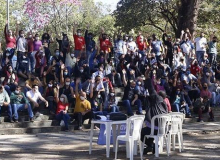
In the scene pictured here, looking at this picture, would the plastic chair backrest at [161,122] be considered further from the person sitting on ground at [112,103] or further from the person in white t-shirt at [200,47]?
the person in white t-shirt at [200,47]

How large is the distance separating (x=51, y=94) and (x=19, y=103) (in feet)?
5.14

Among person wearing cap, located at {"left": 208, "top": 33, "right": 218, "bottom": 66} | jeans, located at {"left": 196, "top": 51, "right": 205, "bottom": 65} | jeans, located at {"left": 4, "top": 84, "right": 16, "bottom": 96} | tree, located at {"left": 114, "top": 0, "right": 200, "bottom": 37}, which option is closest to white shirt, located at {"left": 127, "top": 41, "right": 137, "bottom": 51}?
jeans, located at {"left": 196, "top": 51, "right": 205, "bottom": 65}

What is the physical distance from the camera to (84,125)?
53.8 feet

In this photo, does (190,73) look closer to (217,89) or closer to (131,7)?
(217,89)

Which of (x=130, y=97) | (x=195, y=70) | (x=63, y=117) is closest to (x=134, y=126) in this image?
(x=63, y=117)

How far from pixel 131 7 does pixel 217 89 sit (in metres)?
12.7

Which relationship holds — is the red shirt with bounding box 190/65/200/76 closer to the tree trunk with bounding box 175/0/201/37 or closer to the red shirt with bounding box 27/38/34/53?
the tree trunk with bounding box 175/0/201/37

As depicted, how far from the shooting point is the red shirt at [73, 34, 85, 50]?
67.2ft

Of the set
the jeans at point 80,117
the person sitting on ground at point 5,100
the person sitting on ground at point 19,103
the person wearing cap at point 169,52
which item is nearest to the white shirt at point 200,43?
the person wearing cap at point 169,52

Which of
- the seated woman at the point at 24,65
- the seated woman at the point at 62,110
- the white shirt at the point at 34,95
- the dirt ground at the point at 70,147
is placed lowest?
the dirt ground at the point at 70,147

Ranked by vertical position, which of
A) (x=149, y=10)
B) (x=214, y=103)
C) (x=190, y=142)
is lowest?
(x=190, y=142)

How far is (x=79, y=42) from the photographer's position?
2058 centimetres

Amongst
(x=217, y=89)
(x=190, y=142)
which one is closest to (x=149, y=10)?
(x=217, y=89)

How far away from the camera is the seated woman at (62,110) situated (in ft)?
51.9
